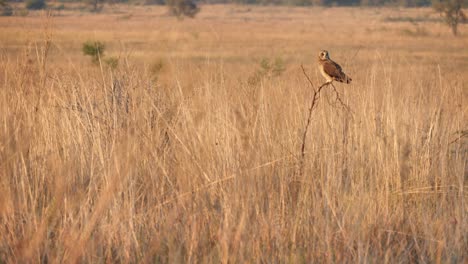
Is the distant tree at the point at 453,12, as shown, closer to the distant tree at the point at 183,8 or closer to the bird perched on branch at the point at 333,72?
the distant tree at the point at 183,8

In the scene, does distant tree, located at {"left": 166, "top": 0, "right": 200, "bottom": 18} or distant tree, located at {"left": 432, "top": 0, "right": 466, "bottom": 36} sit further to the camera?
distant tree, located at {"left": 166, "top": 0, "right": 200, "bottom": 18}

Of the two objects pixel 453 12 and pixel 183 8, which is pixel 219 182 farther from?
pixel 183 8

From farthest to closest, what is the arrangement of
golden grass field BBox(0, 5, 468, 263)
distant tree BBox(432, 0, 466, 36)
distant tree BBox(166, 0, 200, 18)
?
1. distant tree BBox(166, 0, 200, 18)
2. distant tree BBox(432, 0, 466, 36)
3. golden grass field BBox(0, 5, 468, 263)

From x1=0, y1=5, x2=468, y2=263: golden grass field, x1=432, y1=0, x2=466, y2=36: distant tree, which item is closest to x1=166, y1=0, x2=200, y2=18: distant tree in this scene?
x1=432, y1=0, x2=466, y2=36: distant tree

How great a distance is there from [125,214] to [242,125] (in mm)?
1187

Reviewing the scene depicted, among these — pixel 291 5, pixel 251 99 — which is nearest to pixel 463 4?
pixel 251 99

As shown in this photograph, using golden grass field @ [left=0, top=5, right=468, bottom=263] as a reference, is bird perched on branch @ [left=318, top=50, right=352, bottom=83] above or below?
above

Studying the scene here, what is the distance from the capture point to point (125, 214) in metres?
3.20

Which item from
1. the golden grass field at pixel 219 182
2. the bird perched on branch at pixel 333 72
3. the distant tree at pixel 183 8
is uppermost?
the bird perched on branch at pixel 333 72

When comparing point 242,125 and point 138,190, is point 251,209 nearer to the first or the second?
point 138,190

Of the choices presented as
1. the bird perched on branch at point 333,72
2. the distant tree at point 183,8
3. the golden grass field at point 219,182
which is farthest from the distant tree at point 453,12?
the bird perched on branch at point 333,72

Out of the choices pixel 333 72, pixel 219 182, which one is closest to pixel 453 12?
pixel 333 72

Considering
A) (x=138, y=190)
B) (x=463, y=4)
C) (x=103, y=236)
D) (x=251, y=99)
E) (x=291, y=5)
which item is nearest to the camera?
(x=103, y=236)

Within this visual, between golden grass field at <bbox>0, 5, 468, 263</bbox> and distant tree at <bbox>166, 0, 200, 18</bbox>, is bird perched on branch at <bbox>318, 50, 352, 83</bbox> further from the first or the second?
distant tree at <bbox>166, 0, 200, 18</bbox>
